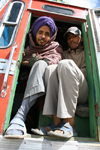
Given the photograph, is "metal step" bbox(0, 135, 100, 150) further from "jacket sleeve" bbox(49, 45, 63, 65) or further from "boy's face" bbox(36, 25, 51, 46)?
"boy's face" bbox(36, 25, 51, 46)

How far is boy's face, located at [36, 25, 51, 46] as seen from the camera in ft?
6.46

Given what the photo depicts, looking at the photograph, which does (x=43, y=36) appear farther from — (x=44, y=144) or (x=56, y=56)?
(x=44, y=144)

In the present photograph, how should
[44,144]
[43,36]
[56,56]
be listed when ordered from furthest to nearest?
[43,36] → [56,56] → [44,144]

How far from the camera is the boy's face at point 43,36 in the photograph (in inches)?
77.5

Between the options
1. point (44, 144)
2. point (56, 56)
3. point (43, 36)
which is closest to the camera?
point (44, 144)

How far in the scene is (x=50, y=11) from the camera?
A: 2361 millimetres

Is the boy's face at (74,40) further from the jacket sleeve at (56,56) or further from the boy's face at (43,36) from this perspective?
Result: the boy's face at (43,36)

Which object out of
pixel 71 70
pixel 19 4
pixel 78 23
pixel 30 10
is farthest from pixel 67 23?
pixel 71 70

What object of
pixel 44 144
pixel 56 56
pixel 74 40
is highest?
pixel 74 40

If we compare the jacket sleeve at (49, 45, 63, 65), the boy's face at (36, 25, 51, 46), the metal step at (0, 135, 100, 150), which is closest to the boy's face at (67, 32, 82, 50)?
the jacket sleeve at (49, 45, 63, 65)

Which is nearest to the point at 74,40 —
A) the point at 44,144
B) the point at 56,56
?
the point at 56,56

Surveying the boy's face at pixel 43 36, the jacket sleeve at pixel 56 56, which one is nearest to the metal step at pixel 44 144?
the jacket sleeve at pixel 56 56

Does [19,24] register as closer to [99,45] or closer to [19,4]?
[19,4]

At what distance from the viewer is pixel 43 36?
1962 mm
